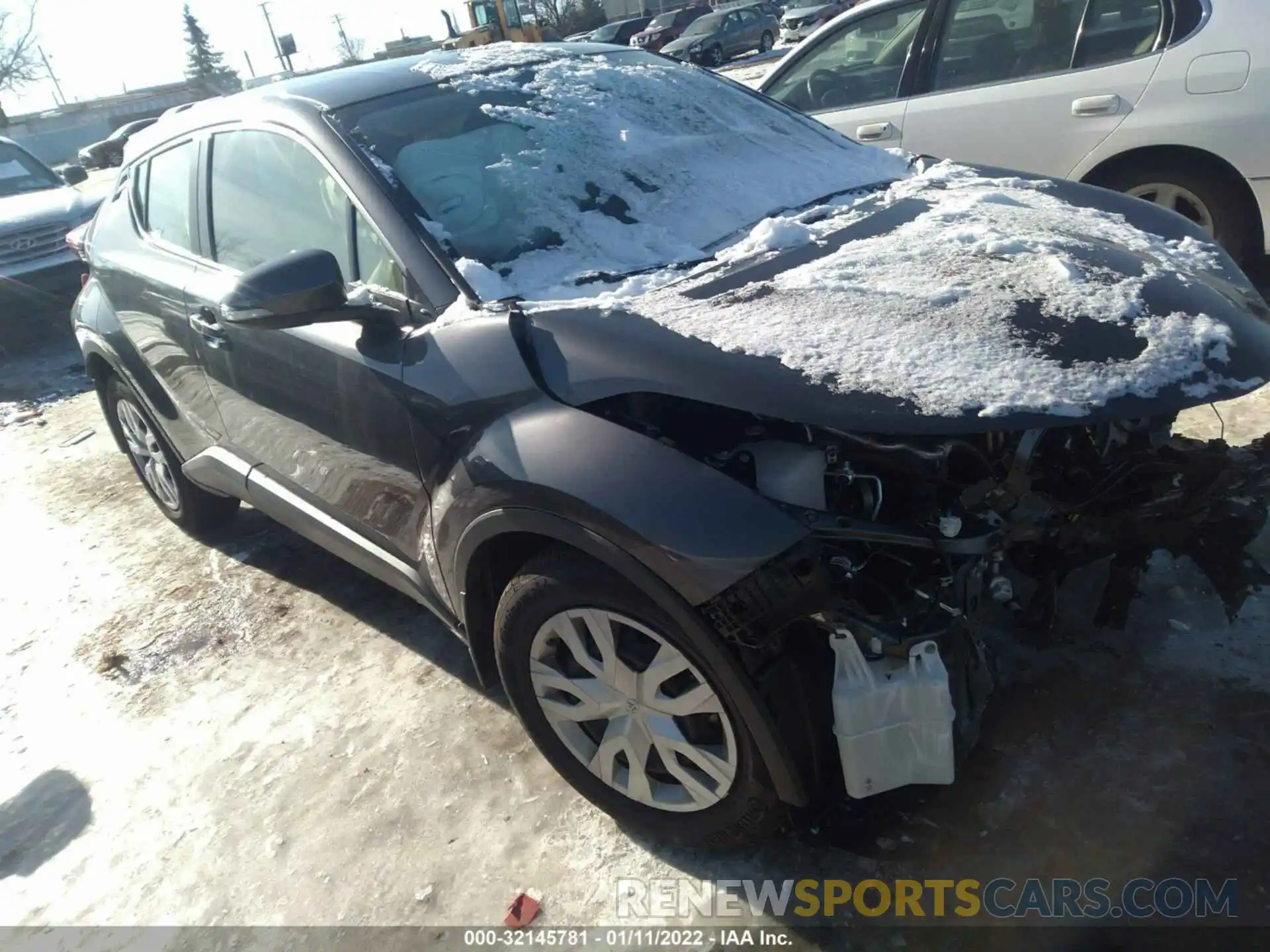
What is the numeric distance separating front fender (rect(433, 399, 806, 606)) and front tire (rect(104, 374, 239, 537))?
2.53 meters

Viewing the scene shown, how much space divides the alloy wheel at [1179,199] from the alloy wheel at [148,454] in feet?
15.2

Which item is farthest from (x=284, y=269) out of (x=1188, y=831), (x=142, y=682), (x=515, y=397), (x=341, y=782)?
(x=1188, y=831)

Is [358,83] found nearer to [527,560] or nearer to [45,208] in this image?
[527,560]

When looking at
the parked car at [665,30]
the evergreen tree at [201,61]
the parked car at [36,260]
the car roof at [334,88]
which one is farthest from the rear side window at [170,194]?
the evergreen tree at [201,61]

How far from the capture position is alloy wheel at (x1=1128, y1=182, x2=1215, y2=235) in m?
4.21

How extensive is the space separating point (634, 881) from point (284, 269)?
5.66 ft

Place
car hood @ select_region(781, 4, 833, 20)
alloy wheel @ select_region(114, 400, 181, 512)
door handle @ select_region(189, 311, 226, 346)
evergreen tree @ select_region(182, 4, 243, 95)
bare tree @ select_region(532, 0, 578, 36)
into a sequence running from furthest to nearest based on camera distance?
evergreen tree @ select_region(182, 4, 243, 95) → bare tree @ select_region(532, 0, 578, 36) → car hood @ select_region(781, 4, 833, 20) → alloy wheel @ select_region(114, 400, 181, 512) → door handle @ select_region(189, 311, 226, 346)

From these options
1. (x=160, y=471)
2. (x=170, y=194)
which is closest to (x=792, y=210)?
(x=170, y=194)

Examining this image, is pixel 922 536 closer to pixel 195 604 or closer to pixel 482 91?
pixel 482 91

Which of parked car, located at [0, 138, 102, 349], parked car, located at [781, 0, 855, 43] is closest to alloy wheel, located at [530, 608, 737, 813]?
parked car, located at [0, 138, 102, 349]

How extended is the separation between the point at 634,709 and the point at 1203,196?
3.79m

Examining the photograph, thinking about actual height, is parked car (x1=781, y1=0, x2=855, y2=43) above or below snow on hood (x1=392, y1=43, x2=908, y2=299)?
below

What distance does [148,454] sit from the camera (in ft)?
14.5

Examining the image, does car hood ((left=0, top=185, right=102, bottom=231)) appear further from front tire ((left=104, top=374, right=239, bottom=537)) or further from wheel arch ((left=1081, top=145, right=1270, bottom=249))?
wheel arch ((left=1081, top=145, right=1270, bottom=249))
